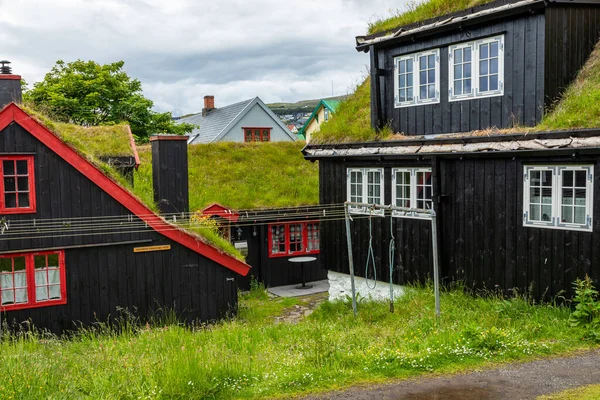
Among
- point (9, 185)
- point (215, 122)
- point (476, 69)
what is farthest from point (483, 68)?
point (215, 122)

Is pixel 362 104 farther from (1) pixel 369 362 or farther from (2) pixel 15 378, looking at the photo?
(2) pixel 15 378

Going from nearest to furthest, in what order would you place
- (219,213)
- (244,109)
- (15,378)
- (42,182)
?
(15,378), (42,182), (219,213), (244,109)

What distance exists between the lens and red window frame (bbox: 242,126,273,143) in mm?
40875

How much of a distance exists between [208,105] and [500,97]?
37.0 metres

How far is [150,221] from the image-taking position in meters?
12.7

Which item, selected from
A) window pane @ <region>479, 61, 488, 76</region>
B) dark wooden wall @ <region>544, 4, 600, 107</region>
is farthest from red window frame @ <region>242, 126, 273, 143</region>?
dark wooden wall @ <region>544, 4, 600, 107</region>

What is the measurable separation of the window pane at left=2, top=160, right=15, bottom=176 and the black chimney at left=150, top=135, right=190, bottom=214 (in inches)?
128

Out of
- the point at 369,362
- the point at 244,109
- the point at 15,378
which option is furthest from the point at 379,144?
the point at 244,109

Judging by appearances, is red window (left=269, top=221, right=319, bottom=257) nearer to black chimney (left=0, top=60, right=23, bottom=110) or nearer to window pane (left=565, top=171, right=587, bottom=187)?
black chimney (left=0, top=60, right=23, bottom=110)

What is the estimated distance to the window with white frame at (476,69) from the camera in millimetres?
11688

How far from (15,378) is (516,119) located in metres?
9.97

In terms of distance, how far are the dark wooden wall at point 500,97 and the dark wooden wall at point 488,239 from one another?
941 millimetres

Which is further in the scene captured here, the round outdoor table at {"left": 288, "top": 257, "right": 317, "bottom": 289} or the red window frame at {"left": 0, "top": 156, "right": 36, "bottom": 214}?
the round outdoor table at {"left": 288, "top": 257, "right": 317, "bottom": 289}

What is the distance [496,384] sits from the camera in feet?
22.6
